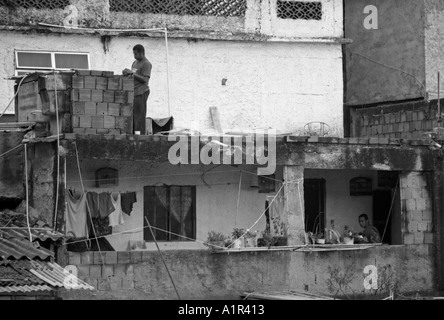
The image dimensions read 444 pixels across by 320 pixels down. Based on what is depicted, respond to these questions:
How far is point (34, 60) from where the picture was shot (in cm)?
2714

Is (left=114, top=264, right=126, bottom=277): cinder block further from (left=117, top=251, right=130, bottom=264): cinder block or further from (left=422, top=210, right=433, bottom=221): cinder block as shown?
(left=422, top=210, right=433, bottom=221): cinder block

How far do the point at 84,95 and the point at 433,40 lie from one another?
31.3 feet

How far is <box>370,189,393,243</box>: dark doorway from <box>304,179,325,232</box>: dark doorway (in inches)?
45.6

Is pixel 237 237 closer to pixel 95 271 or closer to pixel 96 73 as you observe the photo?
pixel 95 271

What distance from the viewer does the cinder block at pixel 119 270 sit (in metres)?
23.2

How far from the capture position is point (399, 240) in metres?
27.2

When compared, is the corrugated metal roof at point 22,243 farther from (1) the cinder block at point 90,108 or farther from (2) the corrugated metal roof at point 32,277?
(1) the cinder block at point 90,108

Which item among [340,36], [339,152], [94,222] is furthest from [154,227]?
[340,36]

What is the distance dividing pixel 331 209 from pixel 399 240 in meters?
1.59

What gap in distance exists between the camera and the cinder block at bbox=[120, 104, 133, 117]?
2378 cm

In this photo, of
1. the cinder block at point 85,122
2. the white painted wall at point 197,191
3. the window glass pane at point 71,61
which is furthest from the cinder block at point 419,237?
the window glass pane at point 71,61

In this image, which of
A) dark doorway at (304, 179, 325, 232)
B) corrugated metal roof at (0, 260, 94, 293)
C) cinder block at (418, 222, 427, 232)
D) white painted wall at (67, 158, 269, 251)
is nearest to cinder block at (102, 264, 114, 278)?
white painted wall at (67, 158, 269, 251)

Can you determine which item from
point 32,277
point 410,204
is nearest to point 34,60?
point 410,204
